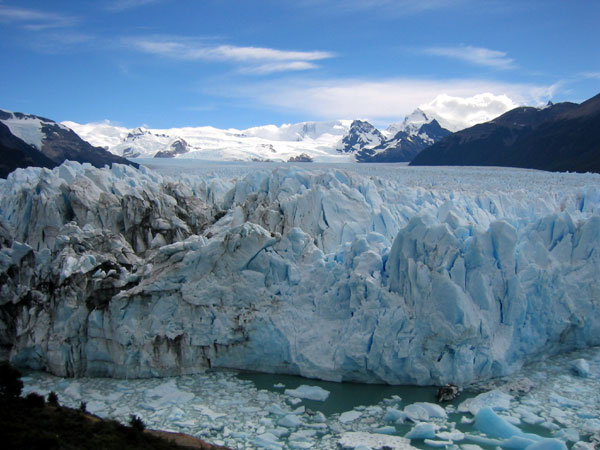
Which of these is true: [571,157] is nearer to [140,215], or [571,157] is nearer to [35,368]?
[140,215]

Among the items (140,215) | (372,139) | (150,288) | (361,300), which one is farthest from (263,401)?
(372,139)

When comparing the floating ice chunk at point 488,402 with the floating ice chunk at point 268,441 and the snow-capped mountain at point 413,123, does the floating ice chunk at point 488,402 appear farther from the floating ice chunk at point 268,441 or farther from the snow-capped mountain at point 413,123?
the snow-capped mountain at point 413,123

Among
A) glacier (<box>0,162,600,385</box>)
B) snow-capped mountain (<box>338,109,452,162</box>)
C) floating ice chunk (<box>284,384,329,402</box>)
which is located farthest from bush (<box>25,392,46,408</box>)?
snow-capped mountain (<box>338,109,452,162</box>)

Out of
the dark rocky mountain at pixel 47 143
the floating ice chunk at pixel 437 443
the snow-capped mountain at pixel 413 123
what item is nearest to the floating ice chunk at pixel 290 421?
the floating ice chunk at pixel 437 443

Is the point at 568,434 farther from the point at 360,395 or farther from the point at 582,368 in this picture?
the point at 360,395

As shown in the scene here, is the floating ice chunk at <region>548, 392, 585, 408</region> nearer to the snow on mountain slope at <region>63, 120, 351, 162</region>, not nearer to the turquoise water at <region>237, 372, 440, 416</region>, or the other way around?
the turquoise water at <region>237, 372, 440, 416</region>
